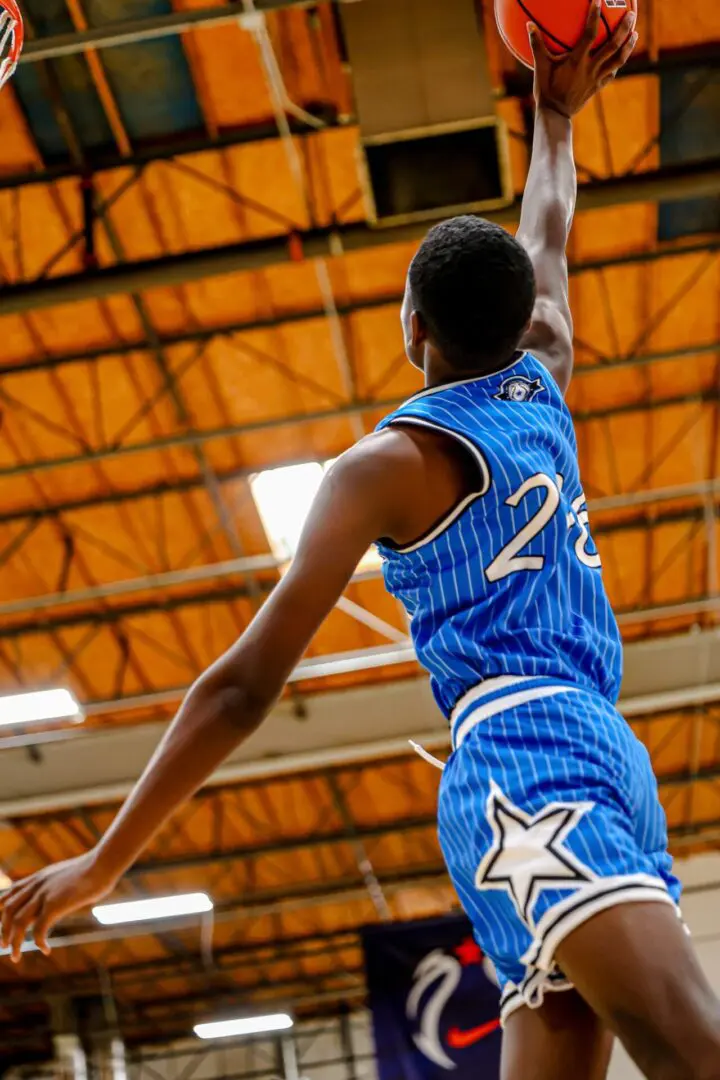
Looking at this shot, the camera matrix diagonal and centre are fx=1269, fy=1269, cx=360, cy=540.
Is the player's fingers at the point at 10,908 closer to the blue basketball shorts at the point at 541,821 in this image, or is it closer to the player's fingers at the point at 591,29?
the blue basketball shorts at the point at 541,821

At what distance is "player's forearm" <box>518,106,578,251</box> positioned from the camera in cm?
268

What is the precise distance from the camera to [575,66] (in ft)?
9.42

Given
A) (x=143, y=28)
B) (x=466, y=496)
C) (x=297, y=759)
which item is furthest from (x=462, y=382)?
(x=297, y=759)

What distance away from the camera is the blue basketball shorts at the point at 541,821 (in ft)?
5.59

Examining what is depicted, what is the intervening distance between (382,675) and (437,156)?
27.6 feet

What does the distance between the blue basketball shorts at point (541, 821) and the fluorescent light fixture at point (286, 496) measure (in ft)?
35.7

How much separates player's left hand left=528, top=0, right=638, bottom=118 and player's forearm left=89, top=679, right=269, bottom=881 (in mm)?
1720

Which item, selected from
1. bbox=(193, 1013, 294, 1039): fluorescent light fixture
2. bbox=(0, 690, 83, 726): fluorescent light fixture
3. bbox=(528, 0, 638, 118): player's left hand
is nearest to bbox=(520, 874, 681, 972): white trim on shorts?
bbox=(528, 0, 638, 118): player's left hand

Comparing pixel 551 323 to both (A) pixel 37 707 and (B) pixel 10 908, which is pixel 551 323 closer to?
(B) pixel 10 908

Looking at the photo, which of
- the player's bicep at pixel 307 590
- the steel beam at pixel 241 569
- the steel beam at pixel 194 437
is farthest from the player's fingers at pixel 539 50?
the steel beam at pixel 241 569

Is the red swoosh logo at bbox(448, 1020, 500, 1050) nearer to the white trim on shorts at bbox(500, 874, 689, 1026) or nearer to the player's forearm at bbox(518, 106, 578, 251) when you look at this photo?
the player's forearm at bbox(518, 106, 578, 251)

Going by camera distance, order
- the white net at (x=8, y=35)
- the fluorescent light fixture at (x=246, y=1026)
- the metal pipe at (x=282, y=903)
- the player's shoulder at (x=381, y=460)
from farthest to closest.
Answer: the fluorescent light fixture at (x=246, y=1026) < the metal pipe at (x=282, y=903) < the white net at (x=8, y=35) < the player's shoulder at (x=381, y=460)

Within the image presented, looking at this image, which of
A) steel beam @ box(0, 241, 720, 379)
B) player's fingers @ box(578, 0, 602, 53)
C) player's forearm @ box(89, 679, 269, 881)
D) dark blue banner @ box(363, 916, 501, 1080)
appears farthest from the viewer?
steel beam @ box(0, 241, 720, 379)

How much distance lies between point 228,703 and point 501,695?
0.40 meters
